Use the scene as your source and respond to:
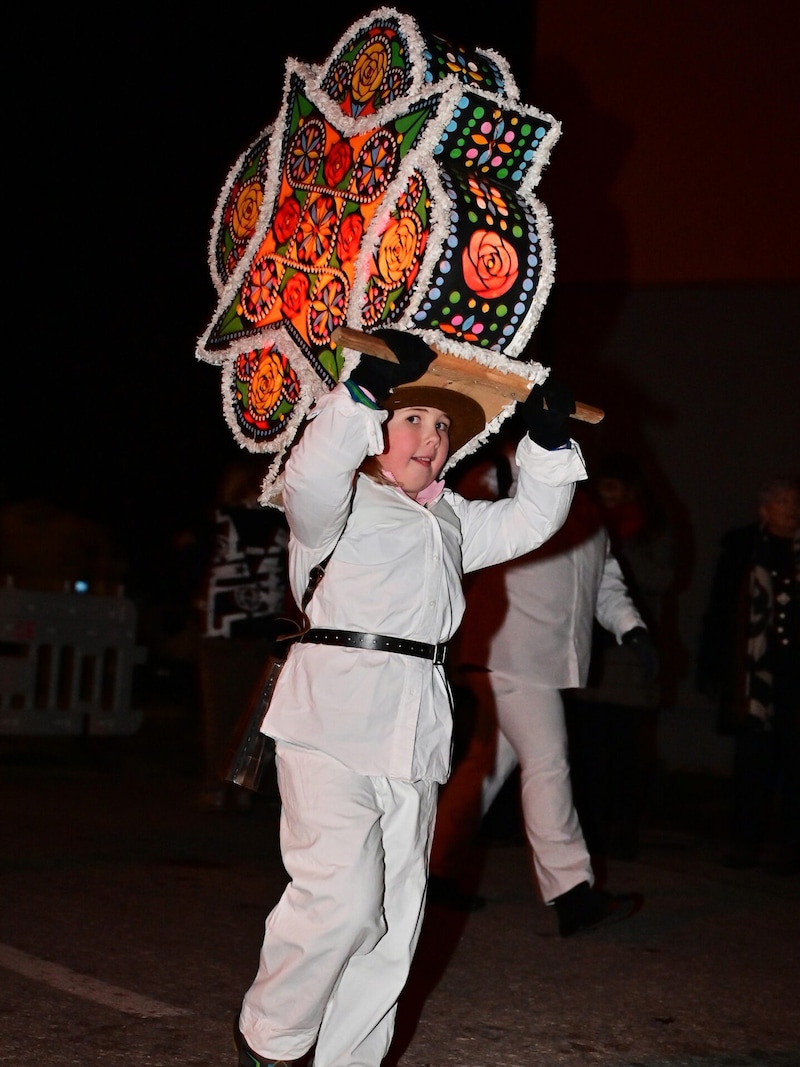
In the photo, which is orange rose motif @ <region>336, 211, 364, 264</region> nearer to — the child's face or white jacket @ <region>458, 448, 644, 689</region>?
the child's face

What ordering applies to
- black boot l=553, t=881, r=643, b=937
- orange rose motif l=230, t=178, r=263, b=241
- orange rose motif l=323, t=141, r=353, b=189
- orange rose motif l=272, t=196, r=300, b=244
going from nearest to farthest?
orange rose motif l=323, t=141, r=353, b=189, orange rose motif l=272, t=196, r=300, b=244, orange rose motif l=230, t=178, r=263, b=241, black boot l=553, t=881, r=643, b=937

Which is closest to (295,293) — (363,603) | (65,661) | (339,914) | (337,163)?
(337,163)

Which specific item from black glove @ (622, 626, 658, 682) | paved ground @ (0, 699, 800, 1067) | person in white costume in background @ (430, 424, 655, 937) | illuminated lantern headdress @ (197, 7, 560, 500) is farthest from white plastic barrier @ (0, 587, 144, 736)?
illuminated lantern headdress @ (197, 7, 560, 500)

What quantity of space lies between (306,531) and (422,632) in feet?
1.26

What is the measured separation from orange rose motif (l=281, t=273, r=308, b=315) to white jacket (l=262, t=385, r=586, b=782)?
60 cm

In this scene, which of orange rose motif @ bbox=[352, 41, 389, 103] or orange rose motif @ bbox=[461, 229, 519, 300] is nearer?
orange rose motif @ bbox=[461, 229, 519, 300]

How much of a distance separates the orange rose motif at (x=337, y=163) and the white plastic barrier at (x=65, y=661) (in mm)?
6073

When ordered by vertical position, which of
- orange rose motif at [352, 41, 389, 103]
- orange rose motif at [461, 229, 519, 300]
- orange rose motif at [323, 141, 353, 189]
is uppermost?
orange rose motif at [352, 41, 389, 103]

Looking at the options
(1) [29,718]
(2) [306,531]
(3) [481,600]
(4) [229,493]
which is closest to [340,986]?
(2) [306,531]

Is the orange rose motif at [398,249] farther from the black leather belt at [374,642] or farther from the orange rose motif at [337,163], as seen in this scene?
the black leather belt at [374,642]

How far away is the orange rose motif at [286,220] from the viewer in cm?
416

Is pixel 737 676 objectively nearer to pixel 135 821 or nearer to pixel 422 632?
pixel 135 821

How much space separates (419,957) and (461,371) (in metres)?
2.45

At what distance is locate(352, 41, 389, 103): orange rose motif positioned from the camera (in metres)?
3.99
